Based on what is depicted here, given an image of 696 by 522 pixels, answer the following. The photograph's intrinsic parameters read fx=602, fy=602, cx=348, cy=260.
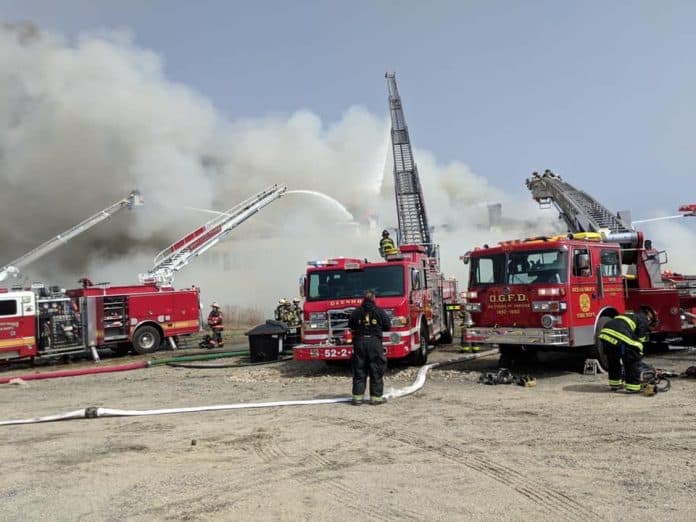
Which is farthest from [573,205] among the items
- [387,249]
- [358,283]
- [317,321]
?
[317,321]

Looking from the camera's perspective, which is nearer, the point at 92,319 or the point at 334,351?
the point at 334,351

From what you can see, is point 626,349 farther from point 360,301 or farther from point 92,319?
point 92,319

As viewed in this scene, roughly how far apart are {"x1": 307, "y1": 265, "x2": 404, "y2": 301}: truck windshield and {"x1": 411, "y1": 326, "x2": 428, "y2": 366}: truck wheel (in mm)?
1147

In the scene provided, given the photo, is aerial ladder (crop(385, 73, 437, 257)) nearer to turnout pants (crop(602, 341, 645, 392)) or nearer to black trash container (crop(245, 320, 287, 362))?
black trash container (crop(245, 320, 287, 362))

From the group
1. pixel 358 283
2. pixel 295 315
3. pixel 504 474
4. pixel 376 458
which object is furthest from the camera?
pixel 295 315

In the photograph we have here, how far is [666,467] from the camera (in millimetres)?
4703

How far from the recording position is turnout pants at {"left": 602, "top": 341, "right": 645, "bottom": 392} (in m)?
7.70

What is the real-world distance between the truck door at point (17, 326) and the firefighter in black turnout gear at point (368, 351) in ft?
34.8

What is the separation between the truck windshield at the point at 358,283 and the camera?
10218mm

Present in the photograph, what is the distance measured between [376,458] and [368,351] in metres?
2.49

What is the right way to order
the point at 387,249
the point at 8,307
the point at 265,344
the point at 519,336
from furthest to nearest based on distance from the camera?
the point at 8,307 → the point at 265,344 → the point at 387,249 → the point at 519,336

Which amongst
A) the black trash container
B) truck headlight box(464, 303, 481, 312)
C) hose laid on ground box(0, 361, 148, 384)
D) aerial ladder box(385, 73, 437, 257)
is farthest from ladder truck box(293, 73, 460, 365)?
aerial ladder box(385, 73, 437, 257)

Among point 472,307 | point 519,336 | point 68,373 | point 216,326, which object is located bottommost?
point 68,373

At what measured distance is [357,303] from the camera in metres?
9.95
